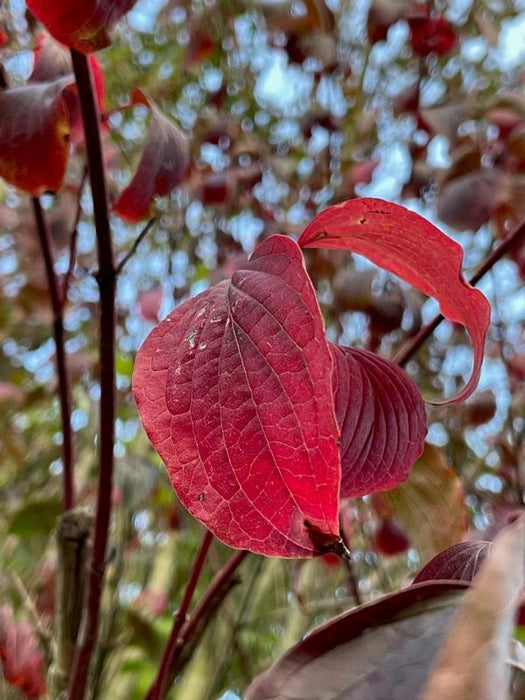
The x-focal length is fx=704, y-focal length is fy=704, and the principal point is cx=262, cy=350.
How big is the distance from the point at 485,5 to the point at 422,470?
5.21 ft

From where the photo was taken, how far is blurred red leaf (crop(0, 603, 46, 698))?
0.68 m

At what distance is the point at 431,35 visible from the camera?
1206 millimetres

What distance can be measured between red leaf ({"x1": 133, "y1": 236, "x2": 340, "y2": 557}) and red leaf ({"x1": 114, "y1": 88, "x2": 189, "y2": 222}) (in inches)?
6.6

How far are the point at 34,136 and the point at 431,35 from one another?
1.03 metres

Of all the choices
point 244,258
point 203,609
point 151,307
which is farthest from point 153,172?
point 151,307

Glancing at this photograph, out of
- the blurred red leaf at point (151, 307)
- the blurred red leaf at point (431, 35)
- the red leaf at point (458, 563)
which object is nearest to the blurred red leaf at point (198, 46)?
the blurred red leaf at point (431, 35)

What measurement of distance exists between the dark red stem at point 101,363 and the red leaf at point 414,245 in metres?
0.12

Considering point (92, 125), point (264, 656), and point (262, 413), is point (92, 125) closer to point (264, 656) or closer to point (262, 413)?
point (262, 413)

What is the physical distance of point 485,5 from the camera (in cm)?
167

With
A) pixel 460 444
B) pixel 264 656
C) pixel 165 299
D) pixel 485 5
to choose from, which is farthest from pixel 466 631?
pixel 485 5

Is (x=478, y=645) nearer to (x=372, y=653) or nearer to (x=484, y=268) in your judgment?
(x=372, y=653)

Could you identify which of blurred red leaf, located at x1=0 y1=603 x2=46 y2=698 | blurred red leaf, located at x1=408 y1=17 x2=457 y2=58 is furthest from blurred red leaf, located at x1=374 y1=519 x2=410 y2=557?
blurred red leaf, located at x1=408 y1=17 x2=457 y2=58

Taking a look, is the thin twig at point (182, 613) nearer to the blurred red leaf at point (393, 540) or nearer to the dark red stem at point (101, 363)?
the dark red stem at point (101, 363)

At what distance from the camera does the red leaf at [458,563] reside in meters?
0.25
